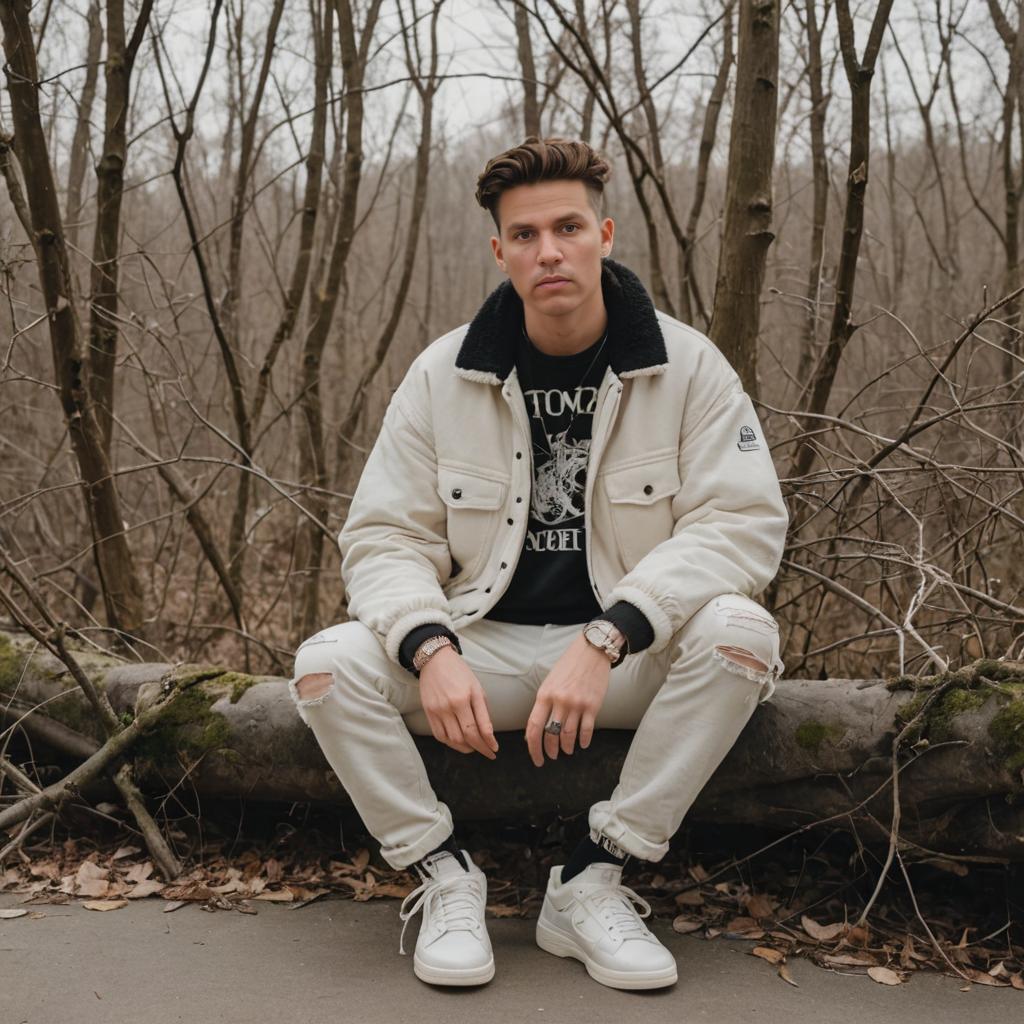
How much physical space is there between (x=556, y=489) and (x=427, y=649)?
0.61 metres

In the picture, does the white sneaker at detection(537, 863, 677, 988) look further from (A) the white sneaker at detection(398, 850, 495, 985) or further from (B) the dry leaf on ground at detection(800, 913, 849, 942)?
(B) the dry leaf on ground at detection(800, 913, 849, 942)

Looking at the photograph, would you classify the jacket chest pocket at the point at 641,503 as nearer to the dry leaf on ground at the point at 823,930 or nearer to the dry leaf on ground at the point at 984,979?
the dry leaf on ground at the point at 823,930

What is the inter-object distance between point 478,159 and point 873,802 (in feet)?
26.4

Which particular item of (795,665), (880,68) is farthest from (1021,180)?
(795,665)

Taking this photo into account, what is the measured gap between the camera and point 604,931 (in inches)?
98.8

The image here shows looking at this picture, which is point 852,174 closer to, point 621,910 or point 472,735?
point 472,735

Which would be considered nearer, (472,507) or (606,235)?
(472,507)

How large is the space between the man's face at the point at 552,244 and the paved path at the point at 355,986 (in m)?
1.60

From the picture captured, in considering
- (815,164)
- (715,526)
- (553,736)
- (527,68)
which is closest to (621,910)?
(553,736)

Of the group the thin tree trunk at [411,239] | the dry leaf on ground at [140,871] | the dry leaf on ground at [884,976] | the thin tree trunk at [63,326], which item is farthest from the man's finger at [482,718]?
the thin tree trunk at [411,239]

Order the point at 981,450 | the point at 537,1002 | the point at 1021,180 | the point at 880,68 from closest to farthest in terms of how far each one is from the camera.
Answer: the point at 537,1002, the point at 981,450, the point at 1021,180, the point at 880,68

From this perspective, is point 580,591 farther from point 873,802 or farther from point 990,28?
point 990,28

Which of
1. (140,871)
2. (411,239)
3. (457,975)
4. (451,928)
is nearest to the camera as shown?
(457,975)

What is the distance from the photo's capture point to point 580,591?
297 centimetres
